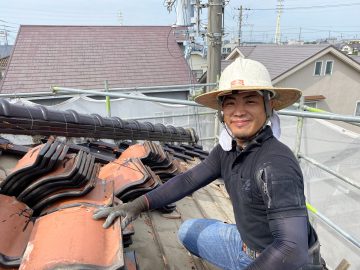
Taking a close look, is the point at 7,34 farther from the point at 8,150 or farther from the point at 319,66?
the point at 8,150

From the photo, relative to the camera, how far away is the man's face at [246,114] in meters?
1.83

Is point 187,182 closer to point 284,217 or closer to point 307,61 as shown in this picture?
point 284,217

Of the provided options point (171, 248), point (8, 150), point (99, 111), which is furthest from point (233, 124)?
point (99, 111)

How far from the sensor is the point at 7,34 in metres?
58.6

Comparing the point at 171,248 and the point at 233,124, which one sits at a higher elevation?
the point at 233,124

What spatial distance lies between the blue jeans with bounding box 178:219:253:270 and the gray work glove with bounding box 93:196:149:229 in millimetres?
490

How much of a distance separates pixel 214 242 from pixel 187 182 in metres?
0.50

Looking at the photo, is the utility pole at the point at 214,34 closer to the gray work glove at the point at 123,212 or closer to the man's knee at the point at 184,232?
the man's knee at the point at 184,232

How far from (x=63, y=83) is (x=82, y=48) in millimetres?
3124

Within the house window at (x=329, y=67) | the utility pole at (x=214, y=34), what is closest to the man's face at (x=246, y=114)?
the utility pole at (x=214, y=34)

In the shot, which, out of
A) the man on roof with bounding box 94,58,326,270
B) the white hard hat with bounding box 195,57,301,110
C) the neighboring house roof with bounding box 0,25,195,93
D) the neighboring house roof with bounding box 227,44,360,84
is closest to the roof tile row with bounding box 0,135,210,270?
the man on roof with bounding box 94,58,326,270

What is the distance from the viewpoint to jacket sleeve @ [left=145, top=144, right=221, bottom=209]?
2.22 metres

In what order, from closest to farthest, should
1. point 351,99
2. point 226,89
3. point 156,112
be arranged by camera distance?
point 226,89
point 156,112
point 351,99

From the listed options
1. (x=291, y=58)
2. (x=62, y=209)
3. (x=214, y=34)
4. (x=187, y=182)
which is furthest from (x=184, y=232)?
(x=291, y=58)
